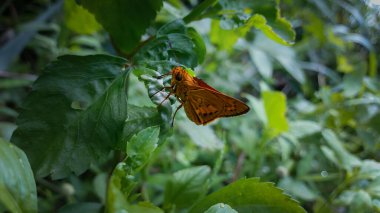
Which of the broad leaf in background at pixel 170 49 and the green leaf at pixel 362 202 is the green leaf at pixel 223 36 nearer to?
the broad leaf in background at pixel 170 49

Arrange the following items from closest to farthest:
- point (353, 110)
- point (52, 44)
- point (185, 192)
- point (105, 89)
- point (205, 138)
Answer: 1. point (105, 89)
2. point (185, 192)
3. point (205, 138)
4. point (353, 110)
5. point (52, 44)

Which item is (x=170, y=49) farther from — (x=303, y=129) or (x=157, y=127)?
(x=303, y=129)

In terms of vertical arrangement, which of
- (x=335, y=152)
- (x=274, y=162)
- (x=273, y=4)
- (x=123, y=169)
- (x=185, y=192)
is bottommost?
(x=274, y=162)

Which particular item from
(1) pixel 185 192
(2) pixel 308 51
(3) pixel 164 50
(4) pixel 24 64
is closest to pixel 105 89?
(3) pixel 164 50

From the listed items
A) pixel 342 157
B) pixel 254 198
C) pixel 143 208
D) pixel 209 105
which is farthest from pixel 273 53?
pixel 143 208

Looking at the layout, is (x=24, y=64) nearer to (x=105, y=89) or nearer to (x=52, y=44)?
(x=52, y=44)

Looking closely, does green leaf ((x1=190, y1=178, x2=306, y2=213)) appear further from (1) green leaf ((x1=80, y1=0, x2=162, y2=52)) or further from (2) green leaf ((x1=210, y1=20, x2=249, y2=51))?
(2) green leaf ((x1=210, y1=20, x2=249, y2=51))
